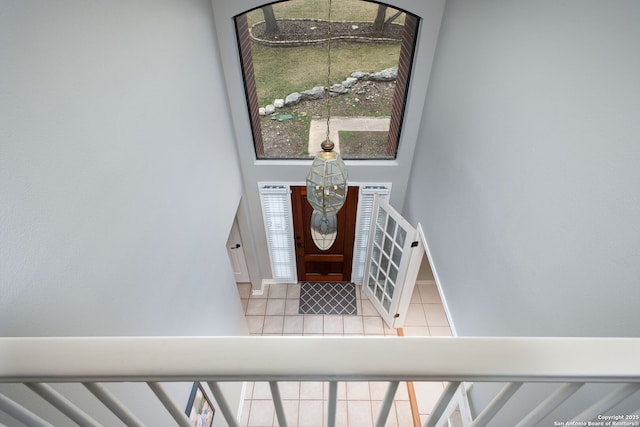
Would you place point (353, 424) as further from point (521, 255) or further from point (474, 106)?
point (474, 106)

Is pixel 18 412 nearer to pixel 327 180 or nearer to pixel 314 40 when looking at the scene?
pixel 327 180

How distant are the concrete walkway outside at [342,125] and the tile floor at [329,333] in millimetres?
2095

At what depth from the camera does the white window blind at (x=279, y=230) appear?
3618mm

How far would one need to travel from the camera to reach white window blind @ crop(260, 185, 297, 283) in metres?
3.62

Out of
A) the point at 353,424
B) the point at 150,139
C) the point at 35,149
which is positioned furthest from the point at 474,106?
the point at 353,424

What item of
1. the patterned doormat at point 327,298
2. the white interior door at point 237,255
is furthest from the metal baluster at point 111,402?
the patterned doormat at point 327,298

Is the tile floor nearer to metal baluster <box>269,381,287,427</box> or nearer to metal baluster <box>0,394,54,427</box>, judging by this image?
metal baluster <box>269,381,287,427</box>

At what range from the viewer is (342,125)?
3205 mm

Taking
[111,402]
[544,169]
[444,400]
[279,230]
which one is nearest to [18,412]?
[111,402]

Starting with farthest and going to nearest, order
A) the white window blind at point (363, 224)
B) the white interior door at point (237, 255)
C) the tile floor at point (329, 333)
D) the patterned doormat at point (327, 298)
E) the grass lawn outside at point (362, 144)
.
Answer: the patterned doormat at point (327, 298)
the white interior door at point (237, 255)
the white window blind at point (363, 224)
the grass lawn outside at point (362, 144)
the tile floor at point (329, 333)

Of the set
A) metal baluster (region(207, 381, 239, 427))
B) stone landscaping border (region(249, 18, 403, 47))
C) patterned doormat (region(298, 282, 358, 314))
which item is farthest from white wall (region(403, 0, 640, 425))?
patterned doormat (region(298, 282, 358, 314))

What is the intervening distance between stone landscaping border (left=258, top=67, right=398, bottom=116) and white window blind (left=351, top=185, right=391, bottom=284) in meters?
1.06

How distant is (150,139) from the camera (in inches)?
63.3

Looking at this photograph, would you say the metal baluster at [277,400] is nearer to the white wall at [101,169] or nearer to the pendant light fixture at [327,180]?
the white wall at [101,169]
